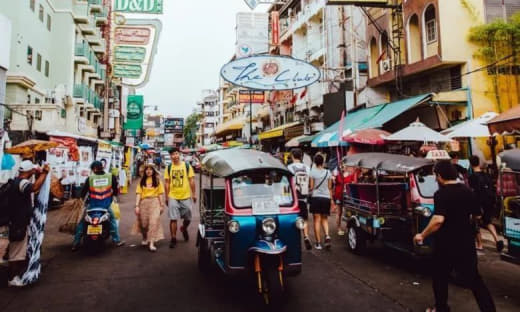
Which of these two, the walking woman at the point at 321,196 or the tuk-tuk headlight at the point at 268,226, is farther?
the walking woman at the point at 321,196

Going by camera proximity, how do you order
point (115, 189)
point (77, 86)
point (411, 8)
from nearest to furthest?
point (115, 189) < point (411, 8) < point (77, 86)

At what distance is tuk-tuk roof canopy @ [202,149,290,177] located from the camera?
4.38 metres

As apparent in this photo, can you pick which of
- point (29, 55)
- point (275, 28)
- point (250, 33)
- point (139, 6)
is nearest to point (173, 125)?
point (275, 28)

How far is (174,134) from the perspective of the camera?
78688 millimetres

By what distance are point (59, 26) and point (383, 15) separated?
2214 cm

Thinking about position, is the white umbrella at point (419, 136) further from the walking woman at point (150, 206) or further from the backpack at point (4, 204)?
the backpack at point (4, 204)

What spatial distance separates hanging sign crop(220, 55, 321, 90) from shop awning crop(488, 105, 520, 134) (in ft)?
15.4

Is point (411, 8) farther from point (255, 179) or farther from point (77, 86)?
point (77, 86)

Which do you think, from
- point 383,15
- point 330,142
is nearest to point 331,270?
point 330,142

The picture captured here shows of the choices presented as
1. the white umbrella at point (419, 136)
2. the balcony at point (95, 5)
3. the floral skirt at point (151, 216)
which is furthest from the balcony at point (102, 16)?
the white umbrella at point (419, 136)

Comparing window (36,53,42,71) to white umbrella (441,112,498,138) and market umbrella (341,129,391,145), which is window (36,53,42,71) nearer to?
market umbrella (341,129,391,145)

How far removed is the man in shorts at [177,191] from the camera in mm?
7035

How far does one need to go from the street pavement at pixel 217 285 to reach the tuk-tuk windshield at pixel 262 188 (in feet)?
4.09

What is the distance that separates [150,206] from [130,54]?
417 inches
